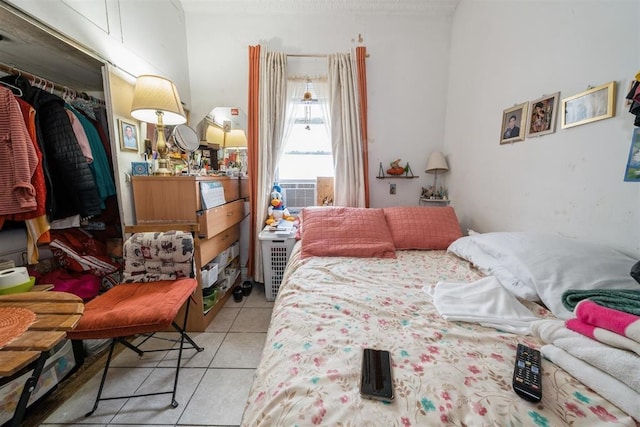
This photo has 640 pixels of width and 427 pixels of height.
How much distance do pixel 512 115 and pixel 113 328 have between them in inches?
105

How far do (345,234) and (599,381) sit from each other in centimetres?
130

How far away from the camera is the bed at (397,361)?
0.54 m

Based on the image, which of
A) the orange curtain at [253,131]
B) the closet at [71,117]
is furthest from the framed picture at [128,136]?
the orange curtain at [253,131]

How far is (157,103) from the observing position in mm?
1543

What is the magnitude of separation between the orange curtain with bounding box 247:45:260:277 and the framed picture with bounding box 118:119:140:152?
88 cm

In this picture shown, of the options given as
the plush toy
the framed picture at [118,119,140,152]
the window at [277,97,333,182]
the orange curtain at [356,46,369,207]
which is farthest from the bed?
the framed picture at [118,119,140,152]

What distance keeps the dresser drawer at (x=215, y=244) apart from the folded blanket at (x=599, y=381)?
1.88 metres

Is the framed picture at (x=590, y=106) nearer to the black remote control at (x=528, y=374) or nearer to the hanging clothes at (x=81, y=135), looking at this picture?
the black remote control at (x=528, y=374)

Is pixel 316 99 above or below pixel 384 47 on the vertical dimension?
below

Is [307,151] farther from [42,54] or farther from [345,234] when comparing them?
A: [42,54]

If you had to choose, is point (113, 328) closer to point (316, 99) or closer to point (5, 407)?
point (5, 407)

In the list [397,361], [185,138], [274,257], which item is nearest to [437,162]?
[274,257]

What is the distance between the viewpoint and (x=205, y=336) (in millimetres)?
1734

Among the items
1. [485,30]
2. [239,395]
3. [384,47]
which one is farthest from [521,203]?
[239,395]
